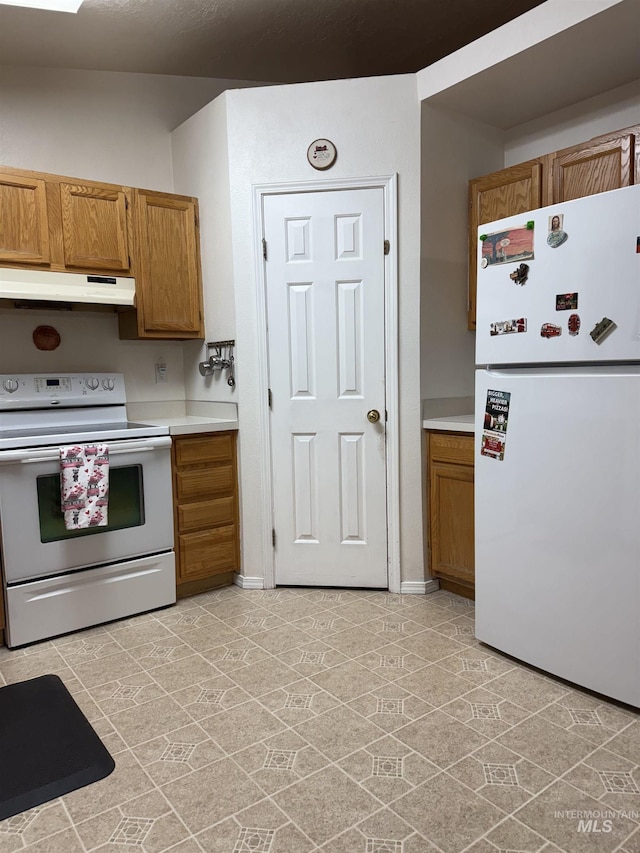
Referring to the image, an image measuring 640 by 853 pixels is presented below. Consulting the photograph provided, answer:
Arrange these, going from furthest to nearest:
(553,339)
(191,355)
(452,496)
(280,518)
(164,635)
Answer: (191,355), (280,518), (452,496), (164,635), (553,339)

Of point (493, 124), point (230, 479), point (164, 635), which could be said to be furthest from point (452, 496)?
point (493, 124)

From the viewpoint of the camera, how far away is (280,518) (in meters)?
3.16

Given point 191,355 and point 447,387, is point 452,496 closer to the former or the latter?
point 447,387

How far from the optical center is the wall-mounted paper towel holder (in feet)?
10.4

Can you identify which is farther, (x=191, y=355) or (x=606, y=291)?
(x=191, y=355)

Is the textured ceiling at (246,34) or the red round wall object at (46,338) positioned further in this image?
the red round wall object at (46,338)

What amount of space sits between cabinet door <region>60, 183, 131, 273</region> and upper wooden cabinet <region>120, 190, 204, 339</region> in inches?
3.2

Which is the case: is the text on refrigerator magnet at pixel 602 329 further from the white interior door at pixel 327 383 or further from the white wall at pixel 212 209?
the white wall at pixel 212 209

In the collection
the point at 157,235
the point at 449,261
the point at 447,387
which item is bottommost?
the point at 447,387

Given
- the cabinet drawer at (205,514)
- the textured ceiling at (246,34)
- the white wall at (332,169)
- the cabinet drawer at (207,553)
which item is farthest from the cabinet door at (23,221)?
the cabinet drawer at (207,553)

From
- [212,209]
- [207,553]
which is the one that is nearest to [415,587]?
[207,553]

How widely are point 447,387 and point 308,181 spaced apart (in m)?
1.24

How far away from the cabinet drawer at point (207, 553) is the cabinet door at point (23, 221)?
154cm

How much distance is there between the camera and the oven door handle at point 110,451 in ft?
8.11
